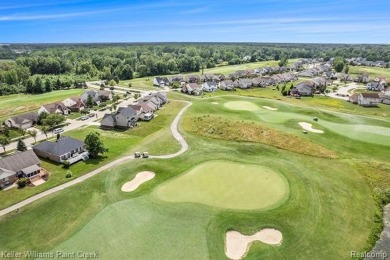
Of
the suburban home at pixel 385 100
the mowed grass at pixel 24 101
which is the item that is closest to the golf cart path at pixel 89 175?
the mowed grass at pixel 24 101

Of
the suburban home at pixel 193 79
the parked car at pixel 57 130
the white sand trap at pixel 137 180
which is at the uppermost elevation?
the suburban home at pixel 193 79

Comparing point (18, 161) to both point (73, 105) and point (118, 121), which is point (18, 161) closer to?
point (118, 121)

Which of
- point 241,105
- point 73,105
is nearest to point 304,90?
point 241,105

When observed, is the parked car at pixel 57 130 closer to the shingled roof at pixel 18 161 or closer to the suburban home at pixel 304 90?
the shingled roof at pixel 18 161

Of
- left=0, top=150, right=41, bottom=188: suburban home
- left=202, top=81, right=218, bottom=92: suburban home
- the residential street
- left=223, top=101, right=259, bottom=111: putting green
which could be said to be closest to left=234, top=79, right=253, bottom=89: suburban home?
left=202, top=81, right=218, bottom=92: suburban home

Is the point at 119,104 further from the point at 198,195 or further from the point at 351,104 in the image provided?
the point at 351,104

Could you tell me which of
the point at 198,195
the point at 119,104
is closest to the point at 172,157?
the point at 198,195

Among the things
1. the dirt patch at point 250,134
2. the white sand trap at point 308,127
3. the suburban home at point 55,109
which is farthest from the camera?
the suburban home at point 55,109
